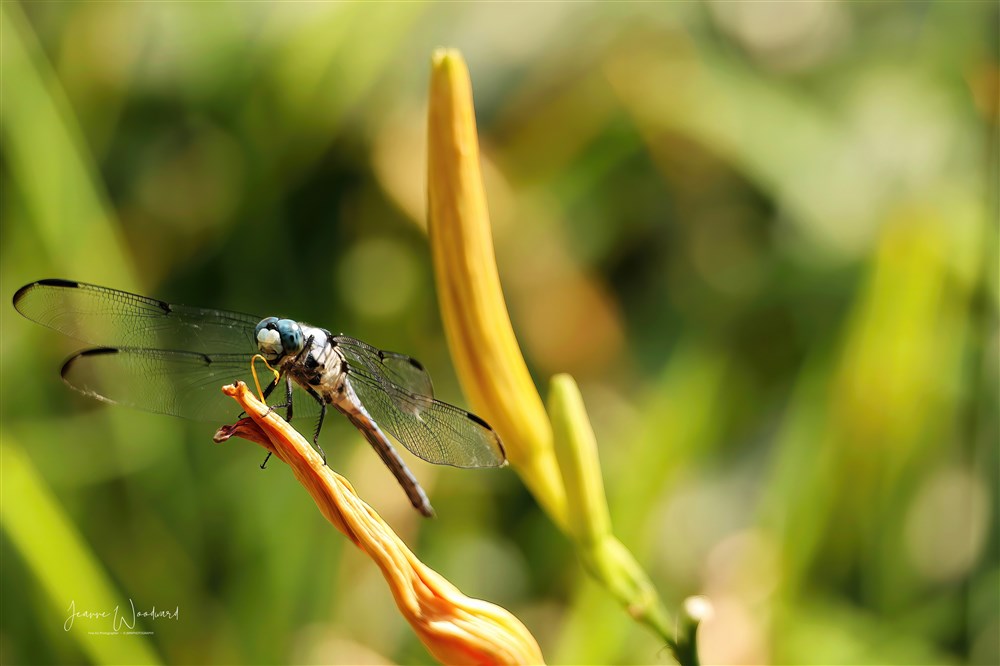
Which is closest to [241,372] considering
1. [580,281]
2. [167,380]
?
[167,380]

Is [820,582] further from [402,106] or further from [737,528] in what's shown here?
[402,106]

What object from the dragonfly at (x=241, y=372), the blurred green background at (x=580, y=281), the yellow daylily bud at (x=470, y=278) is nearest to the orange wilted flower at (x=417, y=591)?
the yellow daylily bud at (x=470, y=278)

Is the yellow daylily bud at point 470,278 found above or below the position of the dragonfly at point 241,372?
above

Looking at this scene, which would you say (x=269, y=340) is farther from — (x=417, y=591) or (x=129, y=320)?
(x=417, y=591)

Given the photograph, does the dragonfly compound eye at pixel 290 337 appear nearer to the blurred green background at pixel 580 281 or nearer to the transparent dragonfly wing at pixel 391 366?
the transparent dragonfly wing at pixel 391 366

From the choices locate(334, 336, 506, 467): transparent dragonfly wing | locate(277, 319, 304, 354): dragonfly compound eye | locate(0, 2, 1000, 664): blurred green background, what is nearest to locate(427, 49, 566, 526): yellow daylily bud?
locate(334, 336, 506, 467): transparent dragonfly wing

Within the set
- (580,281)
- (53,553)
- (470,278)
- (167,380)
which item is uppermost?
(470,278)

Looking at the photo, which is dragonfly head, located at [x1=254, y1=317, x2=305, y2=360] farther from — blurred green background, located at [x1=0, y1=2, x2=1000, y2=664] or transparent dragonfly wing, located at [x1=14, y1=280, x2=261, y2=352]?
blurred green background, located at [x1=0, y1=2, x2=1000, y2=664]
